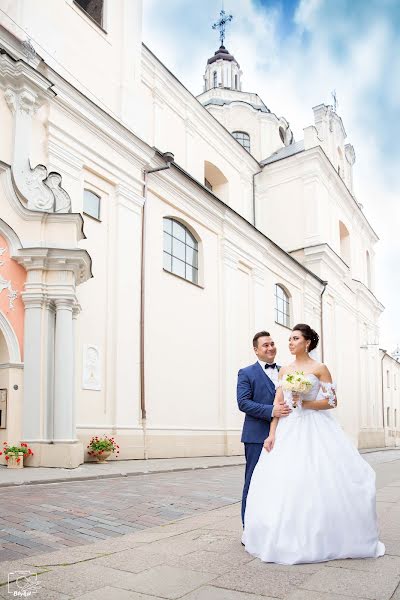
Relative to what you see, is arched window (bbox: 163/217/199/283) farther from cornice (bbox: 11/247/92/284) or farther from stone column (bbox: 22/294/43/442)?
stone column (bbox: 22/294/43/442)

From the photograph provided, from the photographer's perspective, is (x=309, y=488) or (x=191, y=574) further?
(x=309, y=488)

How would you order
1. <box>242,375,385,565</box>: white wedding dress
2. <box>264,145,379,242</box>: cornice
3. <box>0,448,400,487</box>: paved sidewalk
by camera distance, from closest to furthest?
1. <box>242,375,385,565</box>: white wedding dress
2. <box>0,448,400,487</box>: paved sidewalk
3. <box>264,145,379,242</box>: cornice

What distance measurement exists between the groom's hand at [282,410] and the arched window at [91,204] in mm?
10319

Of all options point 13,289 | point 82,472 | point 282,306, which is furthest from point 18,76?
point 282,306

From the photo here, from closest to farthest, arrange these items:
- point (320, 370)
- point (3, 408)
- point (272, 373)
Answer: point (320, 370) → point (272, 373) → point (3, 408)

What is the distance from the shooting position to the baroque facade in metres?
11.4

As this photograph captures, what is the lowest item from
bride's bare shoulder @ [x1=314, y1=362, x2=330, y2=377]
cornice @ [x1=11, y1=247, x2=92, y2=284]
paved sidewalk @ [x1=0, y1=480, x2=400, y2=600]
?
paved sidewalk @ [x1=0, y1=480, x2=400, y2=600]

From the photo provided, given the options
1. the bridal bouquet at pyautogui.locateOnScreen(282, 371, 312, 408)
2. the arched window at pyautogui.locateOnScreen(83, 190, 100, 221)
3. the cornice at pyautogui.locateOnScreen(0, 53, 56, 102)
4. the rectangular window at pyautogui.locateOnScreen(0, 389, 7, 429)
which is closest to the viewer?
the bridal bouquet at pyautogui.locateOnScreen(282, 371, 312, 408)

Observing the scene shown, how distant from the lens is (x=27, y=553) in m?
4.56

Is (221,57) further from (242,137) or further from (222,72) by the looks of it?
(242,137)

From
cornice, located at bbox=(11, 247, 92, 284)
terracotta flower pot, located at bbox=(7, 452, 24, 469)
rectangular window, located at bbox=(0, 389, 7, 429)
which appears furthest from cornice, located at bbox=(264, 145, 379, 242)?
terracotta flower pot, located at bbox=(7, 452, 24, 469)

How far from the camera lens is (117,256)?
14711 mm

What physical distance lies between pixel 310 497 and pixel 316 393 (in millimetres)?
820

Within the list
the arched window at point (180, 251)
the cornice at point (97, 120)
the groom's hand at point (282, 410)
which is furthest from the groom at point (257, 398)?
the arched window at point (180, 251)
